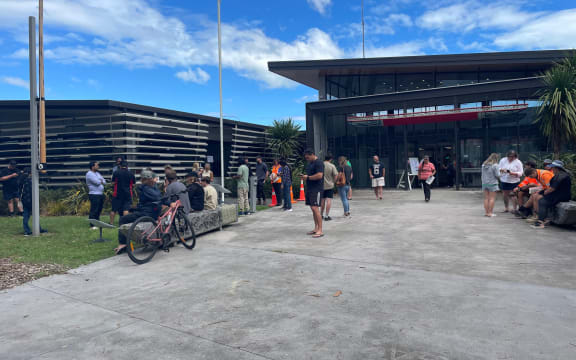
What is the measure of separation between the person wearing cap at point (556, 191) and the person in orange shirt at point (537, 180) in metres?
0.37

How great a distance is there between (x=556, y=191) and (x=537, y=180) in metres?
1.07

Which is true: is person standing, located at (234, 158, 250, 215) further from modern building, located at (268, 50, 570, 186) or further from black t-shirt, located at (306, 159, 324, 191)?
modern building, located at (268, 50, 570, 186)

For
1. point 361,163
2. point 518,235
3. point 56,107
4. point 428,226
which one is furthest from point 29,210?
point 361,163

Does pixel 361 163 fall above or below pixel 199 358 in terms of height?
above

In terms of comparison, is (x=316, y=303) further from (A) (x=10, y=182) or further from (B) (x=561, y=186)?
→ (A) (x=10, y=182)

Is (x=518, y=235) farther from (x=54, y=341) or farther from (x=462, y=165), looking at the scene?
(x=462, y=165)

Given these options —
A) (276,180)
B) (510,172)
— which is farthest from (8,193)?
(510,172)

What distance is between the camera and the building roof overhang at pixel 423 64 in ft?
58.1

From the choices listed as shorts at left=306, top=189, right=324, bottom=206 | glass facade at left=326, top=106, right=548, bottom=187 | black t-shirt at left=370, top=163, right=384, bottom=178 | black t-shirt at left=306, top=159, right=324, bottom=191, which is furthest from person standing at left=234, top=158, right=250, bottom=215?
glass facade at left=326, top=106, right=548, bottom=187

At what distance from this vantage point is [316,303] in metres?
4.14

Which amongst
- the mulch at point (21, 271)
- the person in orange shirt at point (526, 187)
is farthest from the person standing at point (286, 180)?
the mulch at point (21, 271)

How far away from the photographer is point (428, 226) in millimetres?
8742

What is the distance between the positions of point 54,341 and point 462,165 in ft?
59.0

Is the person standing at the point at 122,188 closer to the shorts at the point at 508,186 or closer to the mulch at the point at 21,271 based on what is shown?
the mulch at the point at 21,271
